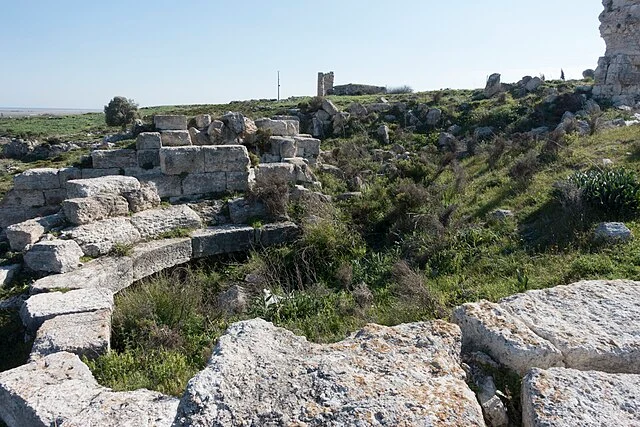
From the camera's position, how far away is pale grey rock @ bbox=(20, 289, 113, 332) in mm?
4633

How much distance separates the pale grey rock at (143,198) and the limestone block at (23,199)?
3188 mm

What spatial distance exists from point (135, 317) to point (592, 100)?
18485 millimetres

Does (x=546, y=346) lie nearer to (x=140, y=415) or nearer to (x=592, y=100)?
(x=140, y=415)

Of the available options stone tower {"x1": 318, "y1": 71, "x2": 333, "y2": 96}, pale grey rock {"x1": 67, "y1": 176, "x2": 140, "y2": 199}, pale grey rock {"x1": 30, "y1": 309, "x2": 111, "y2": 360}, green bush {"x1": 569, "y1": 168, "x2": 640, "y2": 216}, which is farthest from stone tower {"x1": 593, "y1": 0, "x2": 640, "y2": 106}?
pale grey rock {"x1": 30, "y1": 309, "x2": 111, "y2": 360}

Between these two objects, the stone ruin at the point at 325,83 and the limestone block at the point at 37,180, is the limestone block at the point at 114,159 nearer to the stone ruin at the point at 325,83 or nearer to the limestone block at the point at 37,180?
the limestone block at the point at 37,180

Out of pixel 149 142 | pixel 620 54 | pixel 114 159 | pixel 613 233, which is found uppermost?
pixel 620 54

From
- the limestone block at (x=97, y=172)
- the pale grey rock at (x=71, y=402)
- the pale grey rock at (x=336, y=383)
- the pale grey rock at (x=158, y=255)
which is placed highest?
the limestone block at (x=97, y=172)

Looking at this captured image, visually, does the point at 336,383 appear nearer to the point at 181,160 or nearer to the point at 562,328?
the point at 562,328

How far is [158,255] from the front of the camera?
6719 millimetres

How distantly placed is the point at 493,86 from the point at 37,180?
67.1ft

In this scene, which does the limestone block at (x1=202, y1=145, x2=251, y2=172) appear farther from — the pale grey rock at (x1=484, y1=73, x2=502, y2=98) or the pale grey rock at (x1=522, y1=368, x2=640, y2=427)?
the pale grey rock at (x1=484, y1=73, x2=502, y2=98)

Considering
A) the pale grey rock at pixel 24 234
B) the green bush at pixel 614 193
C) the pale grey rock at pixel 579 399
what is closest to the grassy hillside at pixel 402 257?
the green bush at pixel 614 193

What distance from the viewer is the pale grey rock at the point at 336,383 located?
86.8 inches

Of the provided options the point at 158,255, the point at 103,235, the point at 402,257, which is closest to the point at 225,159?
the point at 158,255
